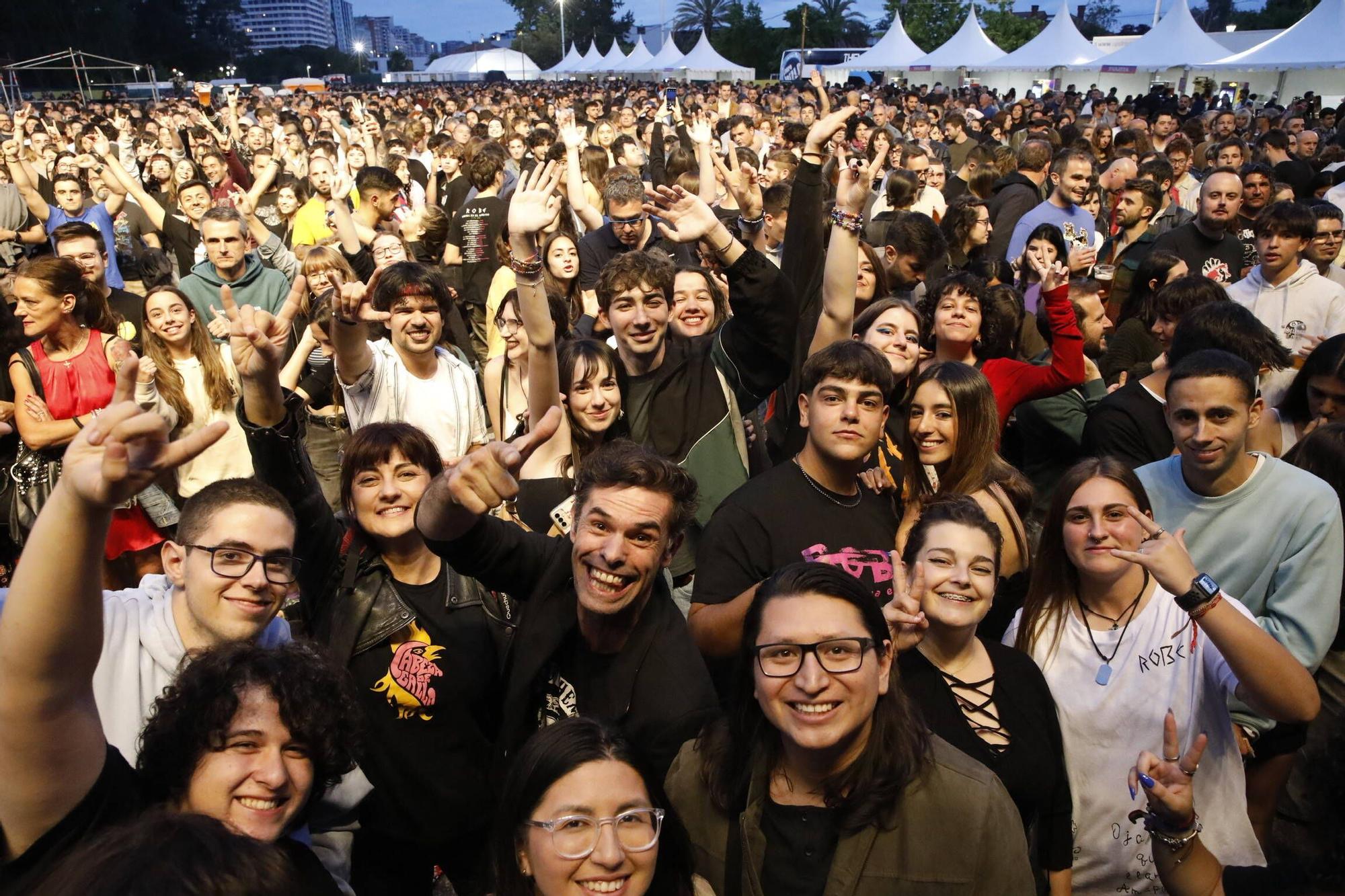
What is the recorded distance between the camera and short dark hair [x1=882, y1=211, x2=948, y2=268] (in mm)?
5578

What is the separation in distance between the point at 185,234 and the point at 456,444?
5769 millimetres

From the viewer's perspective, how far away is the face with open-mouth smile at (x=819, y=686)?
6.49 ft

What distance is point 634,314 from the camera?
377cm

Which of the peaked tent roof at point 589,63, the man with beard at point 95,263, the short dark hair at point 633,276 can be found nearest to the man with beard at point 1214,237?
the short dark hair at point 633,276

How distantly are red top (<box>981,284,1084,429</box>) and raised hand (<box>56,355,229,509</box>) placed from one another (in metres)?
3.19

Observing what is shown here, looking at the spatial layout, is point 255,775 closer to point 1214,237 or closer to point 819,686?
point 819,686

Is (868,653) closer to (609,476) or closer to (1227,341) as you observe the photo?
(609,476)

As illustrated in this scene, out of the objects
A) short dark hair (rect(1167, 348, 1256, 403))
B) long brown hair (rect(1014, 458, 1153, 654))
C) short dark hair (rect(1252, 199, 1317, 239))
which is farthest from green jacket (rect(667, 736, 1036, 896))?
short dark hair (rect(1252, 199, 1317, 239))

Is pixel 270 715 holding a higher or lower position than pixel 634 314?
lower

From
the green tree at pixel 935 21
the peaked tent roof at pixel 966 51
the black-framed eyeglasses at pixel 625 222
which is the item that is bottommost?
the black-framed eyeglasses at pixel 625 222

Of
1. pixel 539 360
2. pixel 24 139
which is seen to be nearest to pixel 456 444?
pixel 539 360

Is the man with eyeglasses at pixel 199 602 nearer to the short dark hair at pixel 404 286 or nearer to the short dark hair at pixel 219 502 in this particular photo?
the short dark hair at pixel 219 502

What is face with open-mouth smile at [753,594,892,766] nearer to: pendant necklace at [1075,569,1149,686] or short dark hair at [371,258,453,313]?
pendant necklace at [1075,569,1149,686]

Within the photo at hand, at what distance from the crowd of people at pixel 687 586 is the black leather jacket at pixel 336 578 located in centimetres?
1
